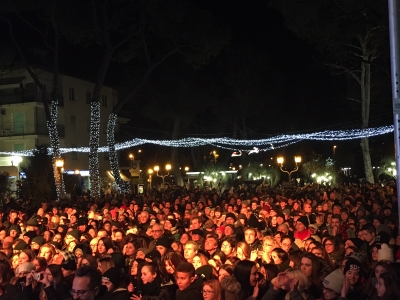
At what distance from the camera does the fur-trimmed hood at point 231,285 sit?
5.77m

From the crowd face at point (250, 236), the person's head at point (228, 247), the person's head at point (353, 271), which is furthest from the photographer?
the crowd face at point (250, 236)

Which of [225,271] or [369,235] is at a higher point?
[369,235]

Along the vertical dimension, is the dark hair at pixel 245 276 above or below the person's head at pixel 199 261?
below

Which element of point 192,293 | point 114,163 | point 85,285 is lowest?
point 192,293

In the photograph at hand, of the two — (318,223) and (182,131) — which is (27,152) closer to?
(182,131)

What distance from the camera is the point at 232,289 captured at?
5.77 m

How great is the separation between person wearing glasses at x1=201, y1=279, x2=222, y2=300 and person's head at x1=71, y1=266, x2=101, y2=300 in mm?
1192

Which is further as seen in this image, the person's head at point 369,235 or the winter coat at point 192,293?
the person's head at point 369,235

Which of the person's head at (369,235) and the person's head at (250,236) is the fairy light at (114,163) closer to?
the person's head at (250,236)

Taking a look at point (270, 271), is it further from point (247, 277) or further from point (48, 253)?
point (48, 253)

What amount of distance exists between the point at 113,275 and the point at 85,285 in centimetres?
214

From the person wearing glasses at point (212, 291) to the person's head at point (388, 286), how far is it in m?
1.45

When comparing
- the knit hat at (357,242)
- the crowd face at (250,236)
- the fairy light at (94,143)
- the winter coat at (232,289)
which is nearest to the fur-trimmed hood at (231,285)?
the winter coat at (232,289)

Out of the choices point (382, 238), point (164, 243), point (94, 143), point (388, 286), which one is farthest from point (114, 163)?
point (388, 286)
